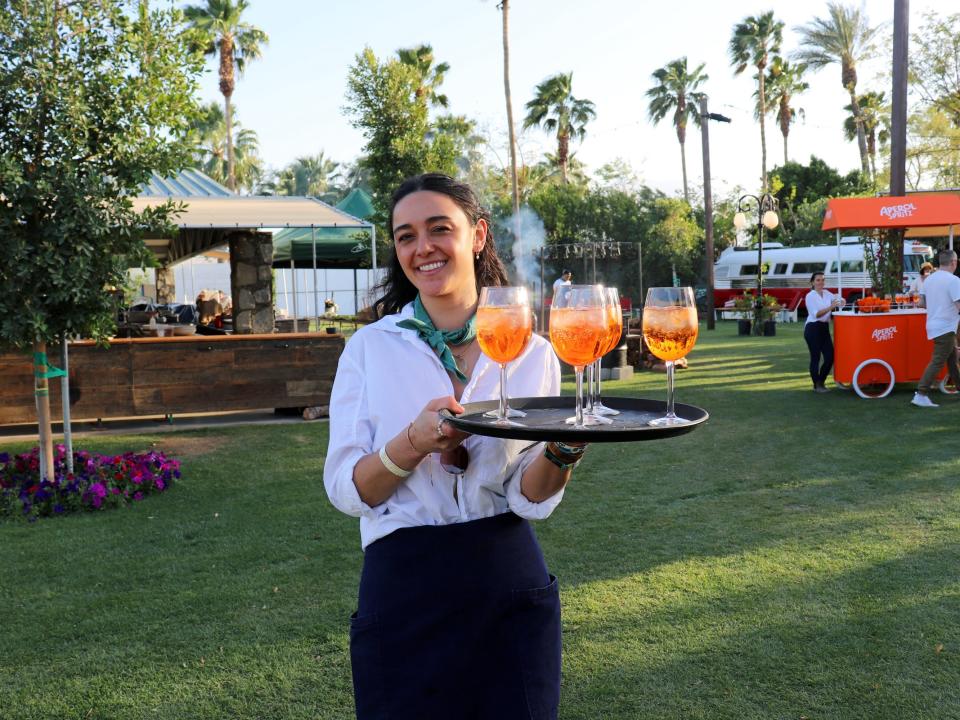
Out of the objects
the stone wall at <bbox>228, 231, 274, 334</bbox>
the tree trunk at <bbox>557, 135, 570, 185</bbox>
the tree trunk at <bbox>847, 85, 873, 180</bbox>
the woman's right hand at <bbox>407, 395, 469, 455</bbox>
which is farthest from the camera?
the tree trunk at <bbox>847, 85, 873, 180</bbox>

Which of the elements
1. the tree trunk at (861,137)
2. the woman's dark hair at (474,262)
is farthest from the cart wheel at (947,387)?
the tree trunk at (861,137)

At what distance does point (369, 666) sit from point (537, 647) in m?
0.35

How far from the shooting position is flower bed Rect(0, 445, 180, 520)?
6398 mm

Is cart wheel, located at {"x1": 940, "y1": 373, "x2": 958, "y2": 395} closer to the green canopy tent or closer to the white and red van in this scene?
the green canopy tent

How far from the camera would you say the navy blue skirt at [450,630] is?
1763 millimetres

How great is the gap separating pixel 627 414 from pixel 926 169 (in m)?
27.9

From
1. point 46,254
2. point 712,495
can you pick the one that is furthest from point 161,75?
point 712,495

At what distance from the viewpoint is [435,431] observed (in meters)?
1.56

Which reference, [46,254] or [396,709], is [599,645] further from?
[46,254]

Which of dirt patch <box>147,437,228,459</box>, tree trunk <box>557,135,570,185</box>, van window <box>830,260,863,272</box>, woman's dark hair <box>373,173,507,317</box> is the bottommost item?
dirt patch <box>147,437,228,459</box>

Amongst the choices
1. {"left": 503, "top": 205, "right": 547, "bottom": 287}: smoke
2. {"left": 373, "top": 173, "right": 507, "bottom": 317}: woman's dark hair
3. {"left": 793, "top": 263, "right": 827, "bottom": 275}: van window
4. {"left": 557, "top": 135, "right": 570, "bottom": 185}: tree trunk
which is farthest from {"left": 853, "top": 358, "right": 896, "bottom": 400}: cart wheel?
{"left": 557, "top": 135, "right": 570, "bottom": 185}: tree trunk

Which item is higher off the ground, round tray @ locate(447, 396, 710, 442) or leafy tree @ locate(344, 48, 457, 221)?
leafy tree @ locate(344, 48, 457, 221)

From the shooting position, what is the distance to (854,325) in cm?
1124

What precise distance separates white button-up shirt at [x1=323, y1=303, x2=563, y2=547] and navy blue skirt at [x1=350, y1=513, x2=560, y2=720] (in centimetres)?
4
